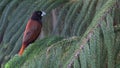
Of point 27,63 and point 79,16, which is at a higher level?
point 79,16

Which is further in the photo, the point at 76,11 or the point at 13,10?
the point at 13,10

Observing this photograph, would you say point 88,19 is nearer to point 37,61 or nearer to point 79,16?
point 79,16

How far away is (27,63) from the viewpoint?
1138 millimetres

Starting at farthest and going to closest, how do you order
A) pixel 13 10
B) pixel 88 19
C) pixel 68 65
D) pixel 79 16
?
pixel 13 10 < pixel 79 16 < pixel 88 19 < pixel 68 65

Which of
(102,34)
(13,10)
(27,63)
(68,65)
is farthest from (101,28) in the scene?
(13,10)

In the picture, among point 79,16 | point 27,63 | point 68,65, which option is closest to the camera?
point 68,65

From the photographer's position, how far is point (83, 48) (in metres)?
0.97

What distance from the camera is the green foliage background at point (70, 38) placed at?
98 cm

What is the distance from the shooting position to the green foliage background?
98 centimetres

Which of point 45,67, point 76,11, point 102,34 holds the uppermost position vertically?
point 76,11

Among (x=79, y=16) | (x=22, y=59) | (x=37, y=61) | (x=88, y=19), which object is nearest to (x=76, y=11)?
(x=79, y=16)

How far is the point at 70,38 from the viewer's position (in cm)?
117

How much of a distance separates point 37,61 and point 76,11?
0.77m

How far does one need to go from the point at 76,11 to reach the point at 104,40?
0.81 m
